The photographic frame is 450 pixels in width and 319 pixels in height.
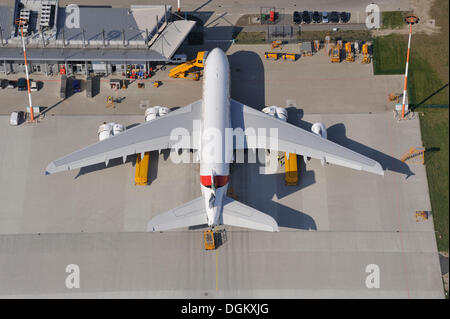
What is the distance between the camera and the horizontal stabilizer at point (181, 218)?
2579 inches

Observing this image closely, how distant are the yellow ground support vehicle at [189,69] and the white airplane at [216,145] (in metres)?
5.27

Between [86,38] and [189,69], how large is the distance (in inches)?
583

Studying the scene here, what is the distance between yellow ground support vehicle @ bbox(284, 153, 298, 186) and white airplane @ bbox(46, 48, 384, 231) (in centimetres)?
248

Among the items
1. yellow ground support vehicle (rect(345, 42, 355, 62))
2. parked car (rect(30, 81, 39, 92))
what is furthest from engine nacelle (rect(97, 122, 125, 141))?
yellow ground support vehicle (rect(345, 42, 355, 62))

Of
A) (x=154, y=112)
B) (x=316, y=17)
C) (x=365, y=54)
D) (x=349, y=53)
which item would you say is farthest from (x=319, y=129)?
(x=316, y=17)

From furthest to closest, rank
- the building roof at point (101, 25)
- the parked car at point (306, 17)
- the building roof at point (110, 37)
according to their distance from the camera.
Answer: the parked car at point (306, 17) < the building roof at point (101, 25) < the building roof at point (110, 37)

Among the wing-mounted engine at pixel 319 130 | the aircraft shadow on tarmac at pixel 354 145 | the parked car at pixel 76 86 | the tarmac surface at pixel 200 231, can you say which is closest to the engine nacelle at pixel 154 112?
the tarmac surface at pixel 200 231

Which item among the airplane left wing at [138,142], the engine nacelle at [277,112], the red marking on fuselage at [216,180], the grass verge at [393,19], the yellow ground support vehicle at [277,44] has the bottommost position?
the red marking on fuselage at [216,180]

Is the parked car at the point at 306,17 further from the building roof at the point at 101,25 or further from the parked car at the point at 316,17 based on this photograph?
the building roof at the point at 101,25

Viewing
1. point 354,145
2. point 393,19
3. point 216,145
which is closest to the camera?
point 216,145

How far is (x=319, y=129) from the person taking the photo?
78.2 m

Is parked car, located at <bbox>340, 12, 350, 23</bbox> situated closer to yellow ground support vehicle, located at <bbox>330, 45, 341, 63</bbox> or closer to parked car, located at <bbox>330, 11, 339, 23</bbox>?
parked car, located at <bbox>330, 11, 339, 23</bbox>

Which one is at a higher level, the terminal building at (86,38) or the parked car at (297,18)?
the parked car at (297,18)

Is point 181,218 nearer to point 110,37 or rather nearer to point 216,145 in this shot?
point 216,145
